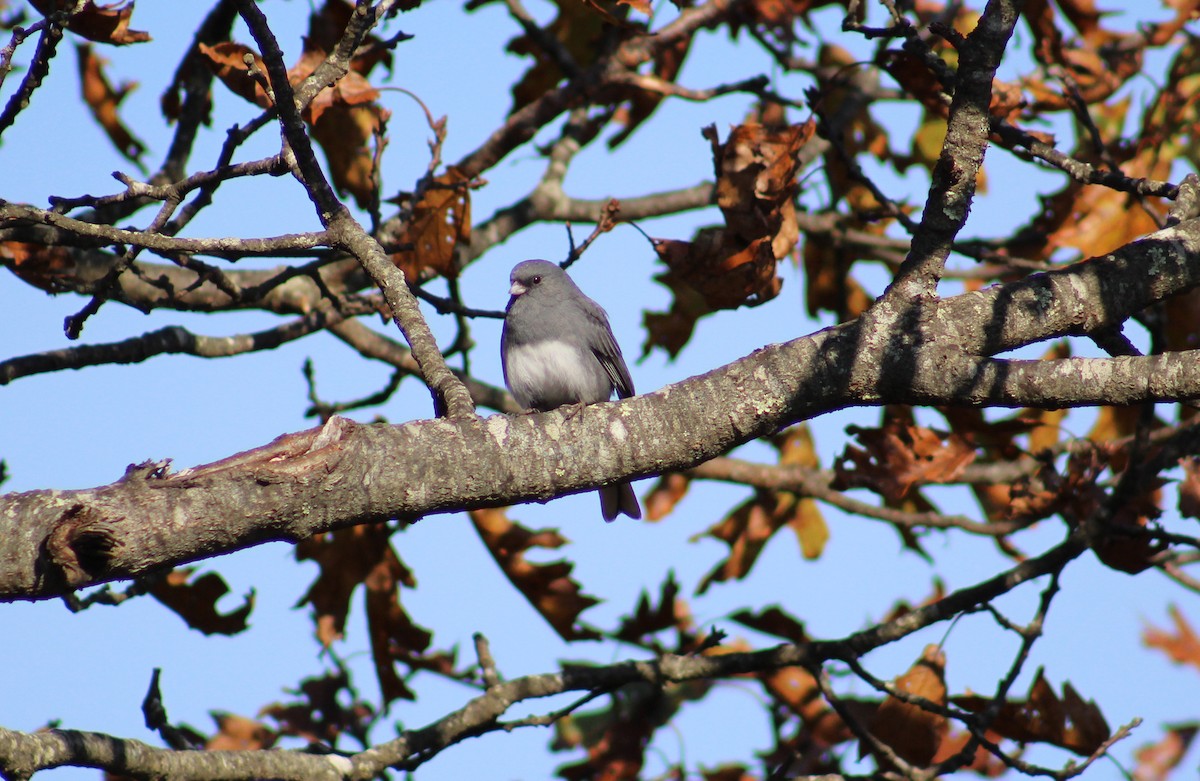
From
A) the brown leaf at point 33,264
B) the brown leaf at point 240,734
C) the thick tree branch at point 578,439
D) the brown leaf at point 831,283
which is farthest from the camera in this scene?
the brown leaf at point 831,283

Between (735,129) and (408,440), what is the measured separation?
2319 millimetres

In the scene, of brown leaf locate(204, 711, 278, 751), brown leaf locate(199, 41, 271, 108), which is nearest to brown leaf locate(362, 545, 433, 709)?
brown leaf locate(204, 711, 278, 751)

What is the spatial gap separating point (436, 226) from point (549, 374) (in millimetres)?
1037

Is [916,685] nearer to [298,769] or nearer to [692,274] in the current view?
[692,274]

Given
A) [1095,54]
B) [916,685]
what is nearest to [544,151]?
[1095,54]

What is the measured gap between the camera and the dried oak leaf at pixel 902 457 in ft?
14.9

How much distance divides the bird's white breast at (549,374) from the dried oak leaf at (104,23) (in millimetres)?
2242

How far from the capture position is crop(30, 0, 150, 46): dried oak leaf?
3.64 m

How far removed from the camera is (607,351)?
18.1 ft

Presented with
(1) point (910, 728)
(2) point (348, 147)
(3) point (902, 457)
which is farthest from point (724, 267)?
(1) point (910, 728)

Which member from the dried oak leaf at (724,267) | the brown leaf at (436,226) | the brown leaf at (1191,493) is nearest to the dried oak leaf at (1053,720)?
the brown leaf at (1191,493)

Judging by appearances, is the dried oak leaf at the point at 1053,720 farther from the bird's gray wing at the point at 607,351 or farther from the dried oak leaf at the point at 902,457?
the bird's gray wing at the point at 607,351

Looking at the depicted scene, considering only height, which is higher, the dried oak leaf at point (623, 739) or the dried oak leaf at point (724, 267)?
the dried oak leaf at point (724, 267)

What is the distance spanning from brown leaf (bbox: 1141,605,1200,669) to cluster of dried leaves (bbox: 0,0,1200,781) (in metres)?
3.04
